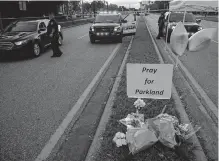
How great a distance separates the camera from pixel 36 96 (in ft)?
16.9

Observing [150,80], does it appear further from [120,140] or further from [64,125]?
[64,125]

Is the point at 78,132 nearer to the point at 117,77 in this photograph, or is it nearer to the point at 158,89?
the point at 158,89

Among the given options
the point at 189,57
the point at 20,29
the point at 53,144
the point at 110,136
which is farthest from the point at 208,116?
the point at 20,29

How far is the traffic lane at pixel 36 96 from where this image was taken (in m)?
3.37

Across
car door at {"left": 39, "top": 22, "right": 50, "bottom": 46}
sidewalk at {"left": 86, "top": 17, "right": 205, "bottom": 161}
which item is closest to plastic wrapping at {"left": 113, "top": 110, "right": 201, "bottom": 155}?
sidewalk at {"left": 86, "top": 17, "right": 205, "bottom": 161}

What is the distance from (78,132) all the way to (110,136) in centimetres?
55

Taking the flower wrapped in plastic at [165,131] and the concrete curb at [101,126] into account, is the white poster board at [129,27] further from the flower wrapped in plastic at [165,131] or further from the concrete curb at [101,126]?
the flower wrapped in plastic at [165,131]

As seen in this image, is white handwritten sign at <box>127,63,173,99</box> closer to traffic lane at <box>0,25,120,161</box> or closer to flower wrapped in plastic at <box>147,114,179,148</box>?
flower wrapped in plastic at <box>147,114,179,148</box>

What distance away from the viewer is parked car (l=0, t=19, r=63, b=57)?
890 cm

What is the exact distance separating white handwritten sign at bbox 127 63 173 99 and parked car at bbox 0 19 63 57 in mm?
6972

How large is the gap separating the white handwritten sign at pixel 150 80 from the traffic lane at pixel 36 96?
1.52 meters

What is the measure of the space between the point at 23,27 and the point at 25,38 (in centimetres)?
142

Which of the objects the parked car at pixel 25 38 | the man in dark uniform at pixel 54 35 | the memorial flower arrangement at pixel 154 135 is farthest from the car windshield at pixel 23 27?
the memorial flower arrangement at pixel 154 135

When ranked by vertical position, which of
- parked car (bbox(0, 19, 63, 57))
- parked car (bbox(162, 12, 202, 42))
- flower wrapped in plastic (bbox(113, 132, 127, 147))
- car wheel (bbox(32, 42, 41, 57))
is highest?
parked car (bbox(162, 12, 202, 42))
